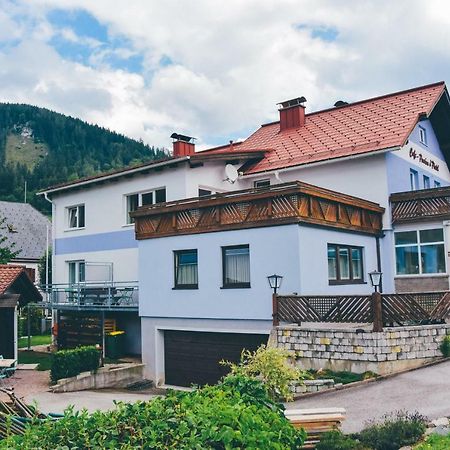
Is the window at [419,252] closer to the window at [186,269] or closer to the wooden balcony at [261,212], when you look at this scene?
the wooden balcony at [261,212]

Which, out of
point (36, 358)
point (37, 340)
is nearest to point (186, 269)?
point (36, 358)

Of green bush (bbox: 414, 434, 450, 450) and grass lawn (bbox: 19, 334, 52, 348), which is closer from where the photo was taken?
green bush (bbox: 414, 434, 450, 450)

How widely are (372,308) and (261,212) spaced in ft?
14.3

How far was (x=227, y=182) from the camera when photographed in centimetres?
2212

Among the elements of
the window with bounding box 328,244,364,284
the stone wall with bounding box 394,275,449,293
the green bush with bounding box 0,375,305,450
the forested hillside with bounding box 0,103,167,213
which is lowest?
the green bush with bounding box 0,375,305,450

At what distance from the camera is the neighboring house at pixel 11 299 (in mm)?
18531

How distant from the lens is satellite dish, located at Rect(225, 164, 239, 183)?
2156 centimetres

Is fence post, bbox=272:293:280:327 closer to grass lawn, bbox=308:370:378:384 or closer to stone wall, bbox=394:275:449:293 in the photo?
grass lawn, bbox=308:370:378:384

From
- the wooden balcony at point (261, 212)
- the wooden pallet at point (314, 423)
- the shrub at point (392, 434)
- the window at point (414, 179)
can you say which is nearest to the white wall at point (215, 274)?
the wooden balcony at point (261, 212)

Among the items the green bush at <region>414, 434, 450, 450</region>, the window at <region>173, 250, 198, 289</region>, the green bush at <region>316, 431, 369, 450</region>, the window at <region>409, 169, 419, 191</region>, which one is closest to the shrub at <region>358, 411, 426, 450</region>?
the green bush at <region>316, 431, 369, 450</region>

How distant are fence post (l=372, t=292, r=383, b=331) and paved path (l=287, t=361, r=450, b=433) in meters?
1.20

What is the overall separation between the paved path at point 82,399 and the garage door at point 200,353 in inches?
66.2

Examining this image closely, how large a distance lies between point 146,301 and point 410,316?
8.95 metres

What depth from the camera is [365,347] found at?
1335 cm
